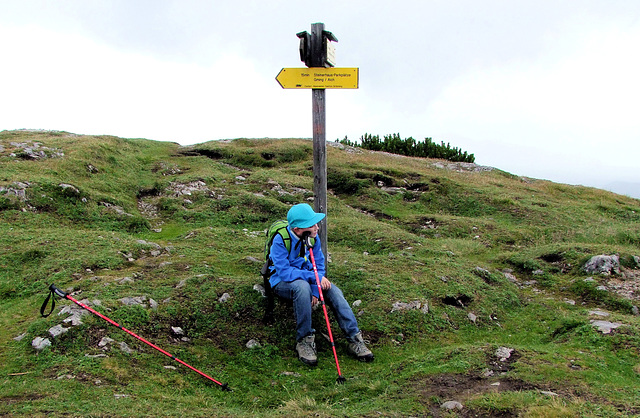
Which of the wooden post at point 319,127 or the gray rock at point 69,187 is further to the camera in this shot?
the gray rock at point 69,187

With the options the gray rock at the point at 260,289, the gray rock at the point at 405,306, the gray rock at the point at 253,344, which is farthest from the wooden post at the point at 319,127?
the gray rock at the point at 253,344

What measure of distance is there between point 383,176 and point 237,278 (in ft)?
57.7

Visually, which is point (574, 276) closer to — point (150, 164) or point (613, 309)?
point (613, 309)

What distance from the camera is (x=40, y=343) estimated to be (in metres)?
6.77

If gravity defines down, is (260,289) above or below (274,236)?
below

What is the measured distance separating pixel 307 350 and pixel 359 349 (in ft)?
2.96

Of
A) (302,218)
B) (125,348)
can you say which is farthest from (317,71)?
(125,348)

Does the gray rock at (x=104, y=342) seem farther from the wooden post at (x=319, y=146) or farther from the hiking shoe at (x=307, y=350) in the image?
the wooden post at (x=319, y=146)

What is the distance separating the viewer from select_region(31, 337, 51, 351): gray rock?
670 cm

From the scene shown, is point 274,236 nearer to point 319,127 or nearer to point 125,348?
point 319,127

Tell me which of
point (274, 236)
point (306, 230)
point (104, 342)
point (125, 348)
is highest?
point (306, 230)

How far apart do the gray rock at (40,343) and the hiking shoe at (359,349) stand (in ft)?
15.6

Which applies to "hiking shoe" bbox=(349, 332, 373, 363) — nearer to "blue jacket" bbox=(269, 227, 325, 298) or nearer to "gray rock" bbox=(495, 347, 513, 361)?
"blue jacket" bbox=(269, 227, 325, 298)

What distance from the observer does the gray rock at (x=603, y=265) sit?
12.1 metres
